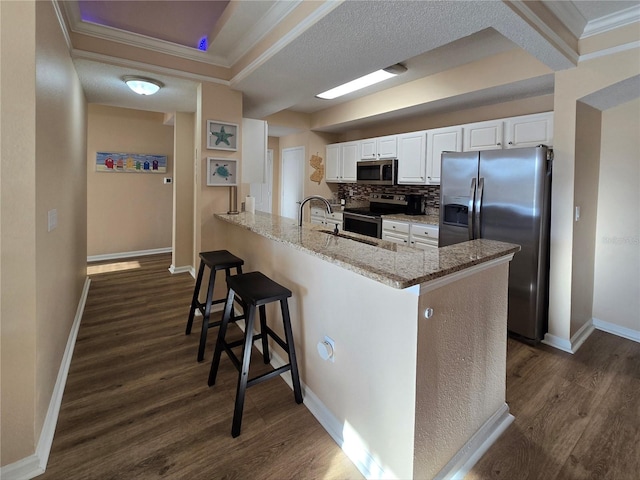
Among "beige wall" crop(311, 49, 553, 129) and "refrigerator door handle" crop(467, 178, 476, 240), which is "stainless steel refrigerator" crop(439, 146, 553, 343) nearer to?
"refrigerator door handle" crop(467, 178, 476, 240)

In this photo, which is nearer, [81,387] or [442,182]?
[81,387]

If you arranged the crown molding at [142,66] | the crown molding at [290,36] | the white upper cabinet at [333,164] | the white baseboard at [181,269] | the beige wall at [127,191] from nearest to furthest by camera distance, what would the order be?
the crown molding at [290,36]
the crown molding at [142,66]
the white baseboard at [181,269]
the beige wall at [127,191]
the white upper cabinet at [333,164]

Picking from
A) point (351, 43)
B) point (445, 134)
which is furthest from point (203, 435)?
point (445, 134)

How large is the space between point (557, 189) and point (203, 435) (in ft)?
9.83

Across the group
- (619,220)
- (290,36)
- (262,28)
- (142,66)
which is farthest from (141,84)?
(619,220)

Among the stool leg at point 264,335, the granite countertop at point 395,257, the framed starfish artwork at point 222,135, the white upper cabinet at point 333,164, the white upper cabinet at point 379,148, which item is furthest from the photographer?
the white upper cabinet at point 333,164

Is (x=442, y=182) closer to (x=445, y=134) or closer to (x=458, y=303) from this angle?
(x=445, y=134)

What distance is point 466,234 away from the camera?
3.15m

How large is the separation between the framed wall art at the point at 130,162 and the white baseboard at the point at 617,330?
6.35 meters

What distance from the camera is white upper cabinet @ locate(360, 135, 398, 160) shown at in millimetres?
4578

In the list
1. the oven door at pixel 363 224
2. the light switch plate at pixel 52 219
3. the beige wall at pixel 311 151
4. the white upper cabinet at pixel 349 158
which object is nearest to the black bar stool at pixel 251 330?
the light switch plate at pixel 52 219

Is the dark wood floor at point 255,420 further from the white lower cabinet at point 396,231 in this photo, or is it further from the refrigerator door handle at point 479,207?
the white lower cabinet at point 396,231

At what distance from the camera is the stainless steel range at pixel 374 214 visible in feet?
14.9

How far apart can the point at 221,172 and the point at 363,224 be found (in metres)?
2.18
